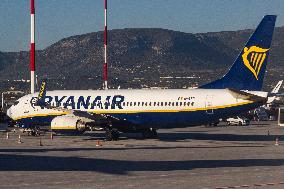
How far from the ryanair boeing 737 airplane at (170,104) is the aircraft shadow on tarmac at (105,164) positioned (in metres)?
12.7

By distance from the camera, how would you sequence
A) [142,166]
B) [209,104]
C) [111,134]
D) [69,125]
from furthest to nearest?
[111,134], [69,125], [209,104], [142,166]

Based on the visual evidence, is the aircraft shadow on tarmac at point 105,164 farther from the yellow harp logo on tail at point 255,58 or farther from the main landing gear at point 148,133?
the main landing gear at point 148,133

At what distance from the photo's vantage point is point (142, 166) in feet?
99.3

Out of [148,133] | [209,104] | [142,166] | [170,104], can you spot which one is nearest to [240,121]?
[148,133]

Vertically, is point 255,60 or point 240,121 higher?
point 255,60

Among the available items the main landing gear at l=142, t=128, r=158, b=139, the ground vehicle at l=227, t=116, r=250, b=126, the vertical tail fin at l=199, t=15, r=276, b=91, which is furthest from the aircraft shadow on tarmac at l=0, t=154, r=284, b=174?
the ground vehicle at l=227, t=116, r=250, b=126

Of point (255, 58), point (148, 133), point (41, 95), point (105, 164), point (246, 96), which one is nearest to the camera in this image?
point (105, 164)

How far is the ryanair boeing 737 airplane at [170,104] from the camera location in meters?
45.8

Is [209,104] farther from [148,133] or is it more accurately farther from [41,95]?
[41,95]

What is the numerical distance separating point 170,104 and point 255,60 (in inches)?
308

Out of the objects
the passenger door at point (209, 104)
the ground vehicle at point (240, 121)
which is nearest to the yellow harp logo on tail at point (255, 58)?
the passenger door at point (209, 104)

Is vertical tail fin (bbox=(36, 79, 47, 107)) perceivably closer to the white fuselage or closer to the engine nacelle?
the white fuselage

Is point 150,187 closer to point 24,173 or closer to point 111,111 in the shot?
point 24,173

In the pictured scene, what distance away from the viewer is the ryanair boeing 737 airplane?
45781 mm
